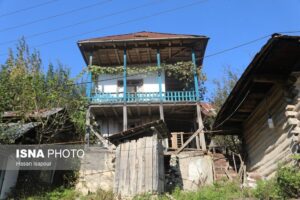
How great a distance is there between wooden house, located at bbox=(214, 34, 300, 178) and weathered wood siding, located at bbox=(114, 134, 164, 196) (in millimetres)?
2772

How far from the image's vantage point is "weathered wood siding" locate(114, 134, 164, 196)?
13.1m

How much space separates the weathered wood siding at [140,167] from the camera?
13086 millimetres

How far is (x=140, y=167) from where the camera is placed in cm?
1357

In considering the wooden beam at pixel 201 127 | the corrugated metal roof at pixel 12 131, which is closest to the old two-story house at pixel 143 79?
the wooden beam at pixel 201 127

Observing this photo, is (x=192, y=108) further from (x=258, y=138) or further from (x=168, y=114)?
(x=258, y=138)

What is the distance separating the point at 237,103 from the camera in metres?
12.4

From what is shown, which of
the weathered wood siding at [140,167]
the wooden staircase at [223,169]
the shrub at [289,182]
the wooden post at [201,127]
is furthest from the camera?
the wooden post at [201,127]

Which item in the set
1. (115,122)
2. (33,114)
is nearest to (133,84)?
(115,122)

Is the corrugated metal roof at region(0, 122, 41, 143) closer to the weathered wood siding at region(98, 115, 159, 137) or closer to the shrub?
the weathered wood siding at region(98, 115, 159, 137)

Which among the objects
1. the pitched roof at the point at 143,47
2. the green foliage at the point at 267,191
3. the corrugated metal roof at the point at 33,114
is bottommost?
the green foliage at the point at 267,191

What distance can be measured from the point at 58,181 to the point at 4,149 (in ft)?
11.0

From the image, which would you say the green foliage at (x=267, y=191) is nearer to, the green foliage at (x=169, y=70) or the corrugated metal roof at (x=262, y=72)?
the corrugated metal roof at (x=262, y=72)

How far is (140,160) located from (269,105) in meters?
5.27

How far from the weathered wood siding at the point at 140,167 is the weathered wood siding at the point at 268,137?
359cm
